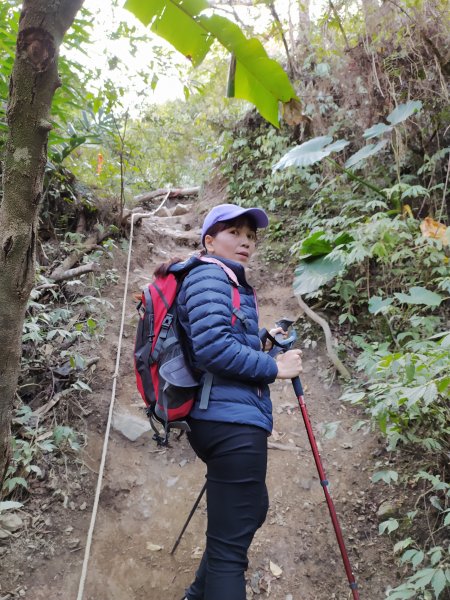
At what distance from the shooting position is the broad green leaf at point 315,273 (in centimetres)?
441

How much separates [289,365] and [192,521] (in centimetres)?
166

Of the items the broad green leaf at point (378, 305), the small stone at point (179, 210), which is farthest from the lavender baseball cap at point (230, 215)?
the small stone at point (179, 210)

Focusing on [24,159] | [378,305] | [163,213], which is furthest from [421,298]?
[163,213]

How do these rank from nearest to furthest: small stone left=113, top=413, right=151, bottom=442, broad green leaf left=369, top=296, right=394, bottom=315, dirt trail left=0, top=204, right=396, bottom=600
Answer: dirt trail left=0, top=204, right=396, bottom=600 → small stone left=113, top=413, right=151, bottom=442 → broad green leaf left=369, top=296, right=394, bottom=315

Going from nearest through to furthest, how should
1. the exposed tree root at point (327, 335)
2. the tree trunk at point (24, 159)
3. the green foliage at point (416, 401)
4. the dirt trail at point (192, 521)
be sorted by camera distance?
the tree trunk at point (24, 159) < the green foliage at point (416, 401) < the dirt trail at point (192, 521) < the exposed tree root at point (327, 335)

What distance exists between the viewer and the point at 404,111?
4.37 metres

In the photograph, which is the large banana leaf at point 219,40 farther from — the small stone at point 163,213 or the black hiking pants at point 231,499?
the small stone at point 163,213

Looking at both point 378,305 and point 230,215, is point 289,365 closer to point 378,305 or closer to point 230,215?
point 230,215

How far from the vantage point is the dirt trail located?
2484mm

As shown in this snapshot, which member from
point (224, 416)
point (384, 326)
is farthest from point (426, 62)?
point (224, 416)

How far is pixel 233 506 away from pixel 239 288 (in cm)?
91

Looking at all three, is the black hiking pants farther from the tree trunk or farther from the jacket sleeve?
the tree trunk

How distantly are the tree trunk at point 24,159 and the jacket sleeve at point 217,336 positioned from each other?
73cm

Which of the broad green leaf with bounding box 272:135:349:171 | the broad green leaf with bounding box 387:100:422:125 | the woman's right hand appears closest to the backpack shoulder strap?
the woman's right hand
